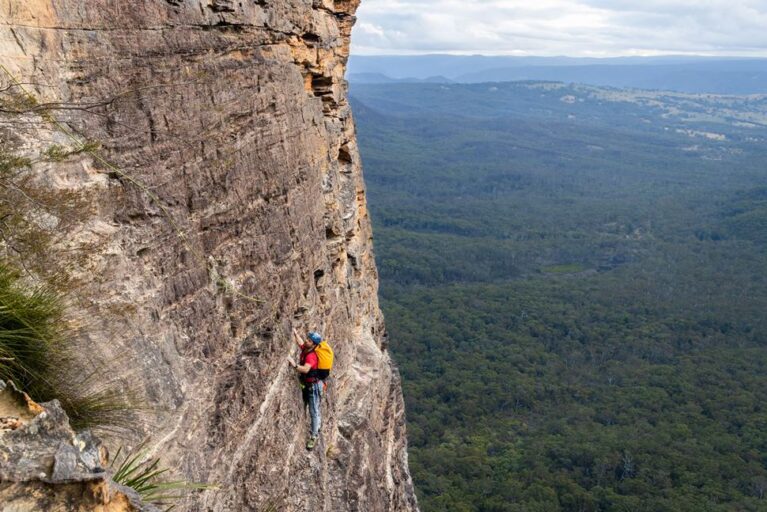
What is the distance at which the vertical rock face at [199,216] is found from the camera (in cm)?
658

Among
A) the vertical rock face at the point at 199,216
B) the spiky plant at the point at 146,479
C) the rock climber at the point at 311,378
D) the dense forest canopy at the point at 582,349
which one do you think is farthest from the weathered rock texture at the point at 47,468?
the dense forest canopy at the point at 582,349

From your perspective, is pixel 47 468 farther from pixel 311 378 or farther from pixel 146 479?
pixel 311 378

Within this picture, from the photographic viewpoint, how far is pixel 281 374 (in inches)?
351

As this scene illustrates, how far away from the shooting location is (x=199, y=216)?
7742 mm

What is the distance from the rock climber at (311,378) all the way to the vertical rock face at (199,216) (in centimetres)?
19

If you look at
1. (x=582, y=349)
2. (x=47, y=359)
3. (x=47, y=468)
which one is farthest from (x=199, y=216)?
(x=582, y=349)

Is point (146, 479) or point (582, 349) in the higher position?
point (146, 479)

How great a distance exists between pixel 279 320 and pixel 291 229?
1390mm

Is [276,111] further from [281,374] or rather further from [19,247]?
[19,247]

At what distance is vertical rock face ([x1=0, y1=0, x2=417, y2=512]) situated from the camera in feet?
21.6

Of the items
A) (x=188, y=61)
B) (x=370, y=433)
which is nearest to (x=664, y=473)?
(x=370, y=433)

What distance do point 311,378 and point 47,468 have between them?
5154 millimetres

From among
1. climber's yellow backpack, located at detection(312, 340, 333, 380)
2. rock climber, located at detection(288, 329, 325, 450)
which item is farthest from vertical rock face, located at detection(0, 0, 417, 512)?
climber's yellow backpack, located at detection(312, 340, 333, 380)

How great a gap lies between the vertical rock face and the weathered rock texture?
1381mm
